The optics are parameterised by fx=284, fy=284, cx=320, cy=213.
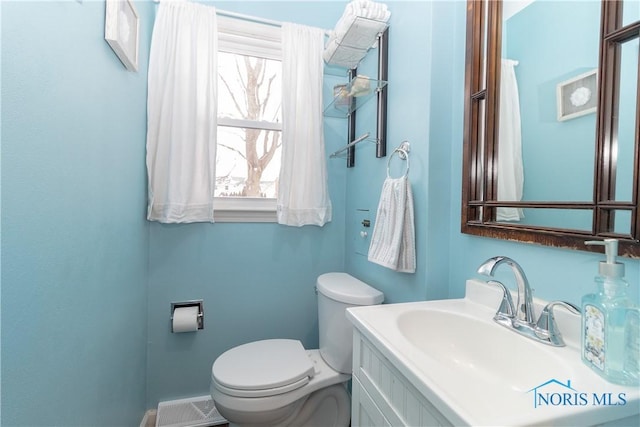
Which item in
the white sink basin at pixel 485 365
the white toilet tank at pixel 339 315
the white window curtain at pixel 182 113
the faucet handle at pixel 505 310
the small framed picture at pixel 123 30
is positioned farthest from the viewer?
the white window curtain at pixel 182 113

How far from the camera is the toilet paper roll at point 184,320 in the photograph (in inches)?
57.4

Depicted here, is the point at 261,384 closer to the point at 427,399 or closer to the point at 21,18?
the point at 427,399

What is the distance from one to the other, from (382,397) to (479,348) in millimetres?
302

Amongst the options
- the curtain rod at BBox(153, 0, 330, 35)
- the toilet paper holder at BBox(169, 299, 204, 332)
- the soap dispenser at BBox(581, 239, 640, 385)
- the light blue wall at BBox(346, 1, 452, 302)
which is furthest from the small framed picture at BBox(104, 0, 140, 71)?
the soap dispenser at BBox(581, 239, 640, 385)

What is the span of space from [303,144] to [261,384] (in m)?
1.18

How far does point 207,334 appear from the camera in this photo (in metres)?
1.58

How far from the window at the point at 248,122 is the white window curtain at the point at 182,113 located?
146 millimetres

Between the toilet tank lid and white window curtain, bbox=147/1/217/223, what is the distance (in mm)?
705

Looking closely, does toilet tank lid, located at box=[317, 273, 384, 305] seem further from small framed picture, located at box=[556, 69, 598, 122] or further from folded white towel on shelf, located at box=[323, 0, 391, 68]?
folded white towel on shelf, located at box=[323, 0, 391, 68]

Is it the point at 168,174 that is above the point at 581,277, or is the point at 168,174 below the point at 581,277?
above

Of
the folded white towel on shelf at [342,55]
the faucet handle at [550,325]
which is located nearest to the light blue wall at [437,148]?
the faucet handle at [550,325]

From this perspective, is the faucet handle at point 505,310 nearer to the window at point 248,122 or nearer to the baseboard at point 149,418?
the window at point 248,122

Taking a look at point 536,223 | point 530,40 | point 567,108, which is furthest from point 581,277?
point 530,40

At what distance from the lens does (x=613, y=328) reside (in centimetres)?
50
